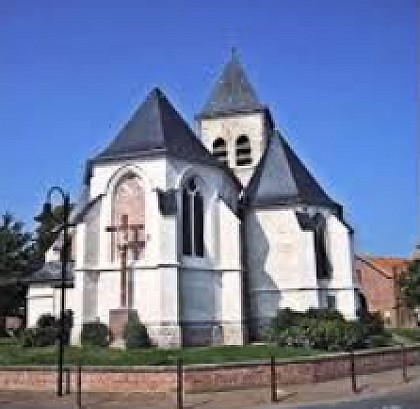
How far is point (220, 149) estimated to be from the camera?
4094 cm

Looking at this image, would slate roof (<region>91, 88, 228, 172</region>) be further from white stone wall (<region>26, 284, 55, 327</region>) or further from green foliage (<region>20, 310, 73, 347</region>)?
white stone wall (<region>26, 284, 55, 327</region>)

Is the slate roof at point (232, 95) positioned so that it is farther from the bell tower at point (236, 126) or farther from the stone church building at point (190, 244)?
the stone church building at point (190, 244)

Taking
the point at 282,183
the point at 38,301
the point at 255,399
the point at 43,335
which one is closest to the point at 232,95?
the point at 282,183

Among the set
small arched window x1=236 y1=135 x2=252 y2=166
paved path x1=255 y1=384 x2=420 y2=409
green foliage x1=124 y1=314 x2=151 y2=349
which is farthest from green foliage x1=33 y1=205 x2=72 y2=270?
paved path x1=255 y1=384 x2=420 y2=409

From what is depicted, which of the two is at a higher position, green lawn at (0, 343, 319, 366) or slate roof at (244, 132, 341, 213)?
slate roof at (244, 132, 341, 213)

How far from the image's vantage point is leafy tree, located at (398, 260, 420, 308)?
128ft

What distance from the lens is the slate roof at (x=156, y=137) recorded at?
2803 centimetres

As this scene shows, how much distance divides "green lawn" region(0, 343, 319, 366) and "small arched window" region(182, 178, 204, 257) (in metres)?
5.83

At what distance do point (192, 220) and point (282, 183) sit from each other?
703 cm

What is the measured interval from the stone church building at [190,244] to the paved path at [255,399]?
9.56 metres

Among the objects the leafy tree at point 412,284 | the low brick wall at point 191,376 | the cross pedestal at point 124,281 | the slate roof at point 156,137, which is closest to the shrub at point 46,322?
the cross pedestal at point 124,281

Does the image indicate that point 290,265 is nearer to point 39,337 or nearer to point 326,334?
point 326,334

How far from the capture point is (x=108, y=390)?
16375 mm

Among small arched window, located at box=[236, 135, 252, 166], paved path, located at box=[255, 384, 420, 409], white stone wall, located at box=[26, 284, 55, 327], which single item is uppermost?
small arched window, located at box=[236, 135, 252, 166]
